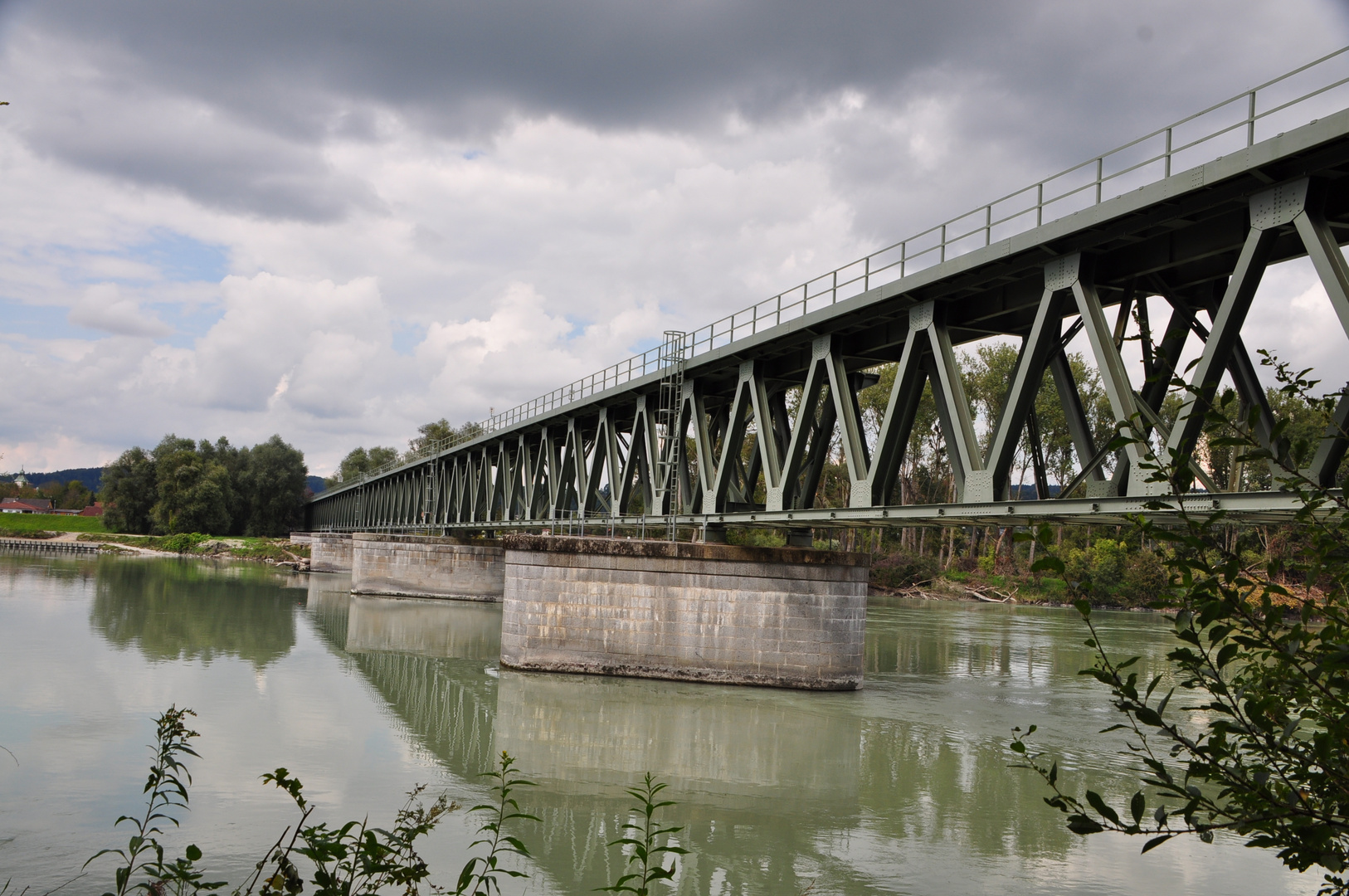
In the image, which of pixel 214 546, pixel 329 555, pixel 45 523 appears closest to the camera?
pixel 329 555

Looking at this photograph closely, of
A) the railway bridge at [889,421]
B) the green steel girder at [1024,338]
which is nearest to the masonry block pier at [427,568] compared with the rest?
the railway bridge at [889,421]

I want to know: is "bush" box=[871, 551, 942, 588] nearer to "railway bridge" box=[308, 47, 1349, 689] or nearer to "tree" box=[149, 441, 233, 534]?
"railway bridge" box=[308, 47, 1349, 689]

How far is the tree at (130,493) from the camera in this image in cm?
11712

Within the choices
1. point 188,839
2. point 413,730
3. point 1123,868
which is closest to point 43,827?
point 188,839

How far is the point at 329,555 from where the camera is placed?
276 feet

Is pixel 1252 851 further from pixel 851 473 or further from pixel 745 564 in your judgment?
pixel 745 564

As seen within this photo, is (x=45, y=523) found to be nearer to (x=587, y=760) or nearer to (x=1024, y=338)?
(x=587, y=760)

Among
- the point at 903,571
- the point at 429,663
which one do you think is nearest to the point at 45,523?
the point at 903,571

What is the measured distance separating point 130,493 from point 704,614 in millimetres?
115539

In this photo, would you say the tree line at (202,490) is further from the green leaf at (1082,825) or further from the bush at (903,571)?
the green leaf at (1082,825)

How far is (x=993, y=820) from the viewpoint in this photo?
14219 millimetres

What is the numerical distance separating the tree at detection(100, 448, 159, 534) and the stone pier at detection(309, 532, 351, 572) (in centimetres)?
4751

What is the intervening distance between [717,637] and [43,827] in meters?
16.1

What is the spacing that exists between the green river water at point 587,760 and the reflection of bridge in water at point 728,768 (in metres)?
0.07
